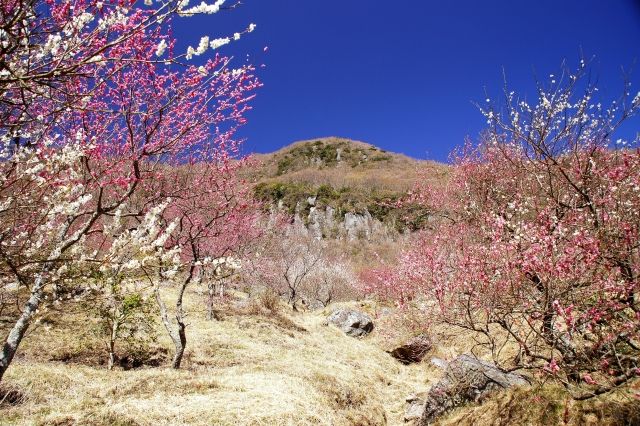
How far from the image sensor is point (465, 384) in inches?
274

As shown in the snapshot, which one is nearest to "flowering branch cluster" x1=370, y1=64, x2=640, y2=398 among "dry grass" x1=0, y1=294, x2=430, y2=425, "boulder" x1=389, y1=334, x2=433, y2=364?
"dry grass" x1=0, y1=294, x2=430, y2=425

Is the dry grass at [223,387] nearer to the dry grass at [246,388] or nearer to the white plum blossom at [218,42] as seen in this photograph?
the dry grass at [246,388]

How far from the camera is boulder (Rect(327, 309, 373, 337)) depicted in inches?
752

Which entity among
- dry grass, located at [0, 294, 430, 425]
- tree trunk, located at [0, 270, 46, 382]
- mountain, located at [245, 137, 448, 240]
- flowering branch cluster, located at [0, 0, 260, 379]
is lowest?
dry grass, located at [0, 294, 430, 425]

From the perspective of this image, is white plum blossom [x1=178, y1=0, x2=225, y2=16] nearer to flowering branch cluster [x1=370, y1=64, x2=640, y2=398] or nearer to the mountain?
flowering branch cluster [x1=370, y1=64, x2=640, y2=398]

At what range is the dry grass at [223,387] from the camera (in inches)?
269

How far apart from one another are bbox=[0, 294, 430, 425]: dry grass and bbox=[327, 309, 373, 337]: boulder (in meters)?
4.29

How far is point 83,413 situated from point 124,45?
5.63 m

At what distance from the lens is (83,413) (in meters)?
6.67

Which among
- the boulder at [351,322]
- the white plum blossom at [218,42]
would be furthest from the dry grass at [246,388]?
the white plum blossom at [218,42]

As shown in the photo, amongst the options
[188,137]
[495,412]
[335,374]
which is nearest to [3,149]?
[188,137]

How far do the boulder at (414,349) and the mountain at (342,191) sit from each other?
32.6 metres

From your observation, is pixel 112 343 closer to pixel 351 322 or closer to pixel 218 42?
pixel 218 42

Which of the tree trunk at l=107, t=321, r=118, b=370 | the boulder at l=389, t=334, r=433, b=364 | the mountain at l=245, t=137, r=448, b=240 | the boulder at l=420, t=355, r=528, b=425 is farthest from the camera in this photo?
the mountain at l=245, t=137, r=448, b=240
